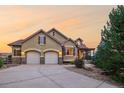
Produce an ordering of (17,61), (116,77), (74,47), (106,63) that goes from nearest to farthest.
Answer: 1. (116,77)
2. (106,63)
3. (17,61)
4. (74,47)

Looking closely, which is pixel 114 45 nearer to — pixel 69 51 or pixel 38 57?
pixel 38 57

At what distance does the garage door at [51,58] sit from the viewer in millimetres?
45500

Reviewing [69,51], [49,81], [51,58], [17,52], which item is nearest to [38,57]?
[51,58]

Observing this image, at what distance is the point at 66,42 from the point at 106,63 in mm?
26498

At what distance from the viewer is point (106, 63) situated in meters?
22.1

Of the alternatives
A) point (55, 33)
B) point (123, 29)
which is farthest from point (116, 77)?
point (55, 33)

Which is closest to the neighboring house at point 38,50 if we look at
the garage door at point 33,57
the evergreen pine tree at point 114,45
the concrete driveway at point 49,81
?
the garage door at point 33,57

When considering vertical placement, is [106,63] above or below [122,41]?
below

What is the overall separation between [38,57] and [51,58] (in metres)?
Answer: 1.95

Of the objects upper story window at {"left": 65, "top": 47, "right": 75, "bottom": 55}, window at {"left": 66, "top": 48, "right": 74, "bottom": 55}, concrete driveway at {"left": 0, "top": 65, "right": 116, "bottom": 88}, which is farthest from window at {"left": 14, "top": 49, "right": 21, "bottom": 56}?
concrete driveway at {"left": 0, "top": 65, "right": 116, "bottom": 88}

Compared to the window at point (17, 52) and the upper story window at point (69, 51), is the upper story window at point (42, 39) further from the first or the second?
the upper story window at point (69, 51)

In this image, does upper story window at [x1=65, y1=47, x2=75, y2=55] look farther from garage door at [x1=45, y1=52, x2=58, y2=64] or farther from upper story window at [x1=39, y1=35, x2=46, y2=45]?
upper story window at [x1=39, y1=35, x2=46, y2=45]

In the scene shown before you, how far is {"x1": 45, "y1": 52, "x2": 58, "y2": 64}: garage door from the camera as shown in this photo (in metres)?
45.5

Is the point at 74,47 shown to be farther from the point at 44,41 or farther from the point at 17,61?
the point at 17,61
